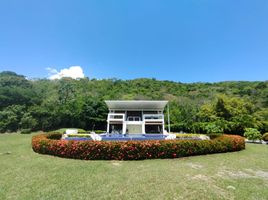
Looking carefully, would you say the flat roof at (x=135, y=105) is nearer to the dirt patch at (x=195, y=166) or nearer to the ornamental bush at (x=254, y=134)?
the ornamental bush at (x=254, y=134)

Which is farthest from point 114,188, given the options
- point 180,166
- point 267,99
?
point 267,99

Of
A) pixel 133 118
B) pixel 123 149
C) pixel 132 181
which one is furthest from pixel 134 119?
pixel 132 181

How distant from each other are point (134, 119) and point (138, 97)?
66.7 ft

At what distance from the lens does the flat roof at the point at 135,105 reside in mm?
27141

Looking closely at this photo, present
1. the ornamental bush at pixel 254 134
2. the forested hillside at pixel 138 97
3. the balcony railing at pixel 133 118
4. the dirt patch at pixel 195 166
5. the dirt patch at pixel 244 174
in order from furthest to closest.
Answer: the forested hillside at pixel 138 97, the balcony railing at pixel 133 118, the ornamental bush at pixel 254 134, the dirt patch at pixel 195 166, the dirt patch at pixel 244 174

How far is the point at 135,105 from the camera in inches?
1133

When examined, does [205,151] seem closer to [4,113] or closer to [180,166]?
[180,166]

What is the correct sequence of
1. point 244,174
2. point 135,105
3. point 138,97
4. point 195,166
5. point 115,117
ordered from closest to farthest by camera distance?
1. point 244,174
2. point 195,166
3. point 135,105
4. point 115,117
5. point 138,97

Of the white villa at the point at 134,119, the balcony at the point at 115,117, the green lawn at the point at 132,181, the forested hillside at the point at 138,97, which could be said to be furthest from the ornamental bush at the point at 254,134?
the balcony at the point at 115,117

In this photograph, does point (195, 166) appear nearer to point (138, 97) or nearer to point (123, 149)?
point (123, 149)

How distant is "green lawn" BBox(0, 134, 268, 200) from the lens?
499cm

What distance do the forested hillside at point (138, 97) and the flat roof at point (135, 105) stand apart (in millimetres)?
8092

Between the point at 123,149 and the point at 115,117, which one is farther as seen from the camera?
the point at 115,117

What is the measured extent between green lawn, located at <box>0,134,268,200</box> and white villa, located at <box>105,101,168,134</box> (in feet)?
63.2
